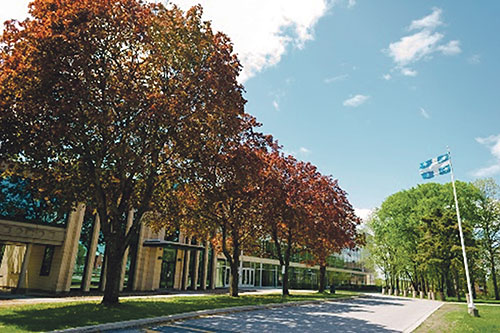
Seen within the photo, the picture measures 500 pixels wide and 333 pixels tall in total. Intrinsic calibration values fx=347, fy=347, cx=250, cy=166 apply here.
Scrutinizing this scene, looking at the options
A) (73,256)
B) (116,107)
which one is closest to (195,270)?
(73,256)

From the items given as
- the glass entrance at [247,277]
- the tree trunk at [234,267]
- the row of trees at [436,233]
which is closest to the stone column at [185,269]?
the tree trunk at [234,267]

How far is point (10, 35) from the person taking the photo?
1309 centimetres

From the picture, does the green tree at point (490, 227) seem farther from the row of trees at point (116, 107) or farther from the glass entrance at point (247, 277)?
the row of trees at point (116, 107)

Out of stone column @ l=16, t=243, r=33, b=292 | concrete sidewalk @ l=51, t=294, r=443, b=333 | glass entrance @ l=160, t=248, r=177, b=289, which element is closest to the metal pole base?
concrete sidewalk @ l=51, t=294, r=443, b=333

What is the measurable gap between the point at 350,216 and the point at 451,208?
16268 mm

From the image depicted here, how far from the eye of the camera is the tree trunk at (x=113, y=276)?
50.0 ft

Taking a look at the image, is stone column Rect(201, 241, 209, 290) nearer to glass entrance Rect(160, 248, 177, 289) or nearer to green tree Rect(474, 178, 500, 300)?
glass entrance Rect(160, 248, 177, 289)

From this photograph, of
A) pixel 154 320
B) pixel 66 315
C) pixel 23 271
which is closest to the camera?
pixel 66 315

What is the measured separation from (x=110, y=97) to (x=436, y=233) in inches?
1498

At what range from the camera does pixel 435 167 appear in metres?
23.7

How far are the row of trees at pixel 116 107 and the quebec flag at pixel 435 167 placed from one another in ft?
39.9

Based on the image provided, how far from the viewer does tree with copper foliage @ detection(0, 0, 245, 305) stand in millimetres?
12766

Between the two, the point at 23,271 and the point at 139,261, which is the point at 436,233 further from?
the point at 23,271

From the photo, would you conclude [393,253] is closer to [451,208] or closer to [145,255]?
[451,208]
